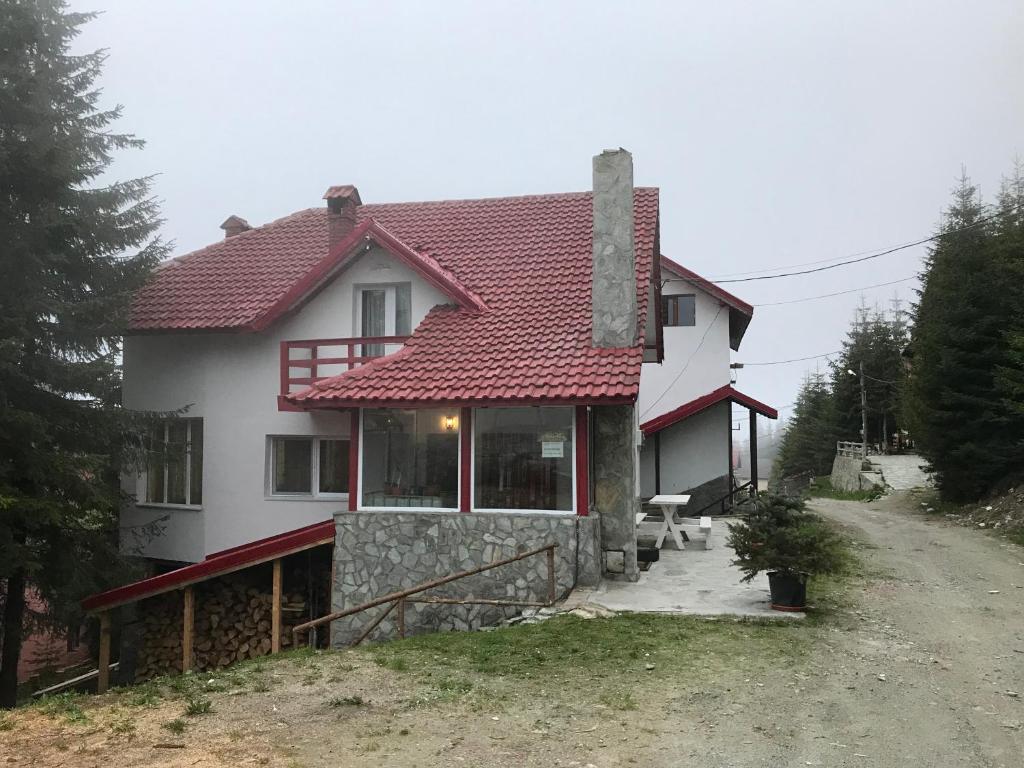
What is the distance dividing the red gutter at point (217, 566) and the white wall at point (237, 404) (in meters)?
1.83

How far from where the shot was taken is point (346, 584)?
487 inches

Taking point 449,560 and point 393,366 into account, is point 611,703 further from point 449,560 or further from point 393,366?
point 393,366

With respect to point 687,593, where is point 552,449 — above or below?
above

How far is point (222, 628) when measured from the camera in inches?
565

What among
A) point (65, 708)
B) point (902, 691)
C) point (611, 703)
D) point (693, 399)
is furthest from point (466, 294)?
point (693, 399)

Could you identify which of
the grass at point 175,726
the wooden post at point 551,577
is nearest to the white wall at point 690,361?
the wooden post at point 551,577

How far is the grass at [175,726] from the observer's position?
6473mm

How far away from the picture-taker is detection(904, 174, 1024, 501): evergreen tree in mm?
21000

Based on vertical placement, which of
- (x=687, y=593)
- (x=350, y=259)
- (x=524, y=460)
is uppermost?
(x=350, y=259)

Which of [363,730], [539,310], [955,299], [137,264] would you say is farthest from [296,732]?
[955,299]

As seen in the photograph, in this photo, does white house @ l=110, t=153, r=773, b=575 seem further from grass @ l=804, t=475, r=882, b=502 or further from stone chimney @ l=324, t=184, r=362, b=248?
grass @ l=804, t=475, r=882, b=502

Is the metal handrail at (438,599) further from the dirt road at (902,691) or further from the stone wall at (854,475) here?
the stone wall at (854,475)

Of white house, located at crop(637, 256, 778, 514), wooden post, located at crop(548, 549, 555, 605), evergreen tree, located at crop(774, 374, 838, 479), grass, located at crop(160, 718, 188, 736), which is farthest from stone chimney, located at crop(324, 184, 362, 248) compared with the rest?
evergreen tree, located at crop(774, 374, 838, 479)

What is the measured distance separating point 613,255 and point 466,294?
2671mm
